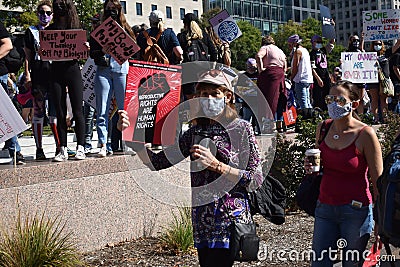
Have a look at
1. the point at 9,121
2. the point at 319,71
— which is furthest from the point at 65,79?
the point at 319,71

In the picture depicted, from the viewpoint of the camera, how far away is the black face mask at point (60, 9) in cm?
684

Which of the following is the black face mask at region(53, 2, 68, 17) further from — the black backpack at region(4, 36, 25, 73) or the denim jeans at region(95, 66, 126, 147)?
the denim jeans at region(95, 66, 126, 147)

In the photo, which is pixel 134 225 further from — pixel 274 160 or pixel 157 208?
pixel 274 160

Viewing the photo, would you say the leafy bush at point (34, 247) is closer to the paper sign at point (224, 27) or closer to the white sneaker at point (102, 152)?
the white sneaker at point (102, 152)

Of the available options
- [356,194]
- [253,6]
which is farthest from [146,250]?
[253,6]

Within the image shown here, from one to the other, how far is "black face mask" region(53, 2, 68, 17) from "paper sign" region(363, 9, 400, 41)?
9.57m

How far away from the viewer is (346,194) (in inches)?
172

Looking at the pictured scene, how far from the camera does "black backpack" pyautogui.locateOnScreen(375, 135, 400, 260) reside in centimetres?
349

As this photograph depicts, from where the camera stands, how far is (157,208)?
7035 mm

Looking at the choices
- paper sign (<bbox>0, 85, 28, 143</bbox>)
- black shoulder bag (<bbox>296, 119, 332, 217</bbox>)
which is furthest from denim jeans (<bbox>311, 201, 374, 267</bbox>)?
paper sign (<bbox>0, 85, 28, 143</bbox>)

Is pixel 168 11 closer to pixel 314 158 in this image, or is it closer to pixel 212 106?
pixel 314 158

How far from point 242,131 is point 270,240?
10.0ft

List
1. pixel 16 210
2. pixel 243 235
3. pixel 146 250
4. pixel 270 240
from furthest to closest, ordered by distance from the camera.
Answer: pixel 270 240 → pixel 146 250 → pixel 16 210 → pixel 243 235

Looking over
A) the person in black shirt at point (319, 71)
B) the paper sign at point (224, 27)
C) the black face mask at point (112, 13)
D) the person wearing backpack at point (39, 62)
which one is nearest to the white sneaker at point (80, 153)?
the person wearing backpack at point (39, 62)
